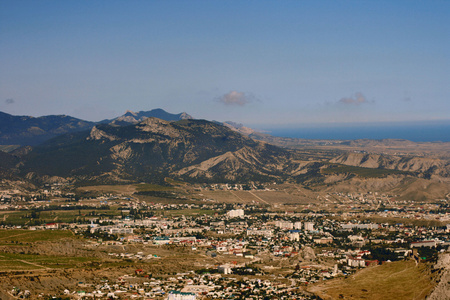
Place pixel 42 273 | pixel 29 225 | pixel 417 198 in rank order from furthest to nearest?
pixel 417 198
pixel 29 225
pixel 42 273

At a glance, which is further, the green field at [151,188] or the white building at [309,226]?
the green field at [151,188]

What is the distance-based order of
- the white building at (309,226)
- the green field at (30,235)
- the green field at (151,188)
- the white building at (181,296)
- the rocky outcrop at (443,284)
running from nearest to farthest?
1. the rocky outcrop at (443,284)
2. the white building at (181,296)
3. the green field at (30,235)
4. the white building at (309,226)
5. the green field at (151,188)

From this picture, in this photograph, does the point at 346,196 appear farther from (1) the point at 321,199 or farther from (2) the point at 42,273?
(2) the point at 42,273

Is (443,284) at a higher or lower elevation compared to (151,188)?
lower

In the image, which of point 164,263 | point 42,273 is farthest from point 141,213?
point 42,273

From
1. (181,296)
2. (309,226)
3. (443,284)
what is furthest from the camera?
(309,226)

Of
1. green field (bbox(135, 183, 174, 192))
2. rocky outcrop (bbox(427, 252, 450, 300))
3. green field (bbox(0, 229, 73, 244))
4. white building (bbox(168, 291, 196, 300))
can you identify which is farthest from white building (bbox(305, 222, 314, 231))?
green field (bbox(135, 183, 174, 192))

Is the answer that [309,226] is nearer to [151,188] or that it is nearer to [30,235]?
[30,235]

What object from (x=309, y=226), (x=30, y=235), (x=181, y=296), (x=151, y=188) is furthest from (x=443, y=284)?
(x=151, y=188)

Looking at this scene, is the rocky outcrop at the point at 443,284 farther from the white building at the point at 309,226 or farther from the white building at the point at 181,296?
the white building at the point at 309,226

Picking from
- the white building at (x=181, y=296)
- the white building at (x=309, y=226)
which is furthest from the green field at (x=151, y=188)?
the white building at (x=181, y=296)

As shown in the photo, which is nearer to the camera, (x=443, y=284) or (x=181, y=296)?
(x=443, y=284)
